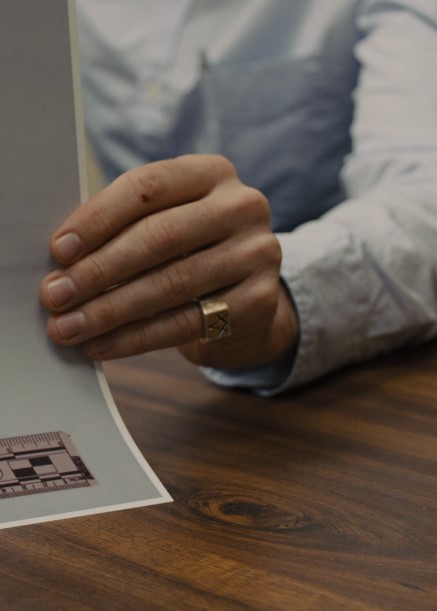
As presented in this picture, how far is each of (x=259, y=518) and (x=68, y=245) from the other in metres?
0.20

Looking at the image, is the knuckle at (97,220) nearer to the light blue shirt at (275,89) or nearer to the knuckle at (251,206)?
the knuckle at (251,206)

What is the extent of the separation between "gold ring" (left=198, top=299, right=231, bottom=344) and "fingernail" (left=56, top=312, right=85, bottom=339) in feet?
0.28

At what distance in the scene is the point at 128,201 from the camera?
1.75 ft

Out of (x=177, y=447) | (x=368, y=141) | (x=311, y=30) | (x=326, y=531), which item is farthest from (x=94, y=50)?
(x=326, y=531)

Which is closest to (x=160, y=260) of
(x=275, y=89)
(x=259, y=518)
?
(x=259, y=518)

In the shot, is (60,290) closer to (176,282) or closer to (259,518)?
(176,282)

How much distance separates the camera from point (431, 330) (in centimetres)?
77

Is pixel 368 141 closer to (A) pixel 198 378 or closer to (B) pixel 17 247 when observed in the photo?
(A) pixel 198 378

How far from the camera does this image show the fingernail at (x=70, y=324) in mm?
525

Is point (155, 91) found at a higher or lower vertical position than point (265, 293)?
higher

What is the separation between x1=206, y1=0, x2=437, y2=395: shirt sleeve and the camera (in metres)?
0.68

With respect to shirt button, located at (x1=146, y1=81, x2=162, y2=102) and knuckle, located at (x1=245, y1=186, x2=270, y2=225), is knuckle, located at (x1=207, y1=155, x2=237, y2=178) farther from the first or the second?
shirt button, located at (x1=146, y1=81, x2=162, y2=102)

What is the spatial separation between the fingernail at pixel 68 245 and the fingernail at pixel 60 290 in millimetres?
14

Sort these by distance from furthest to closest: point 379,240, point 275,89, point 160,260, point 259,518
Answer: point 275,89
point 379,240
point 160,260
point 259,518
